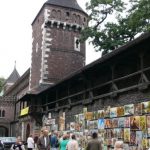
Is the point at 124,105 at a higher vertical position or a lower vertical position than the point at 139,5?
lower

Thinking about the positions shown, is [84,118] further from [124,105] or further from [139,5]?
[139,5]

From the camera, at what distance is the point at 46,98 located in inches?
1072

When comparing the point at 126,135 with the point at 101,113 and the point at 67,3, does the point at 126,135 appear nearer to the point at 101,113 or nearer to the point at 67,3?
the point at 101,113

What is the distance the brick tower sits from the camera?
33.1 m

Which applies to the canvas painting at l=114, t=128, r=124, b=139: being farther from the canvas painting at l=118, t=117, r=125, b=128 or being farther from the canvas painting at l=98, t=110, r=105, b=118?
the canvas painting at l=98, t=110, r=105, b=118

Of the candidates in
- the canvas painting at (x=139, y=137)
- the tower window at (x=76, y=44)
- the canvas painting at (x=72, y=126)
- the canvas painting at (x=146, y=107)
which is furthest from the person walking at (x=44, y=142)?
the tower window at (x=76, y=44)

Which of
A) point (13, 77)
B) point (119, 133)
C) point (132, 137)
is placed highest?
point (13, 77)

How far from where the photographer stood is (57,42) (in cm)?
3378

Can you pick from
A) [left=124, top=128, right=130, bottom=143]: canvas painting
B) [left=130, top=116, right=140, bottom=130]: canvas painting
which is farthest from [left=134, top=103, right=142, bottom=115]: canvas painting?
[left=124, top=128, right=130, bottom=143]: canvas painting

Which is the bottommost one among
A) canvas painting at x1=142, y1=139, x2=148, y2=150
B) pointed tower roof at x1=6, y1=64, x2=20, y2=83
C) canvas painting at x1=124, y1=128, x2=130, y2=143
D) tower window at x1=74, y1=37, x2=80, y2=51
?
canvas painting at x1=142, y1=139, x2=148, y2=150

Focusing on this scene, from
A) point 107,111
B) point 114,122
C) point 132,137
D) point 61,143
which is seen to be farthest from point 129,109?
point 61,143

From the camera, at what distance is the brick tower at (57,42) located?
33062 millimetres

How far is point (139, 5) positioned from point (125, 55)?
10.9 metres

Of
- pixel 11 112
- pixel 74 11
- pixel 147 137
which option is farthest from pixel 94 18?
pixel 11 112
